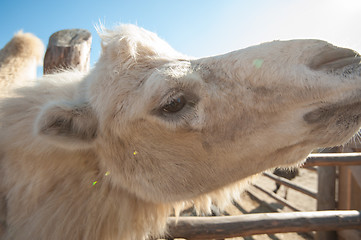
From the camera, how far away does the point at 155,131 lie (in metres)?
1.48

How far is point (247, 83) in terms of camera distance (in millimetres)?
1326

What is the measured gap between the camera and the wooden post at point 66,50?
2.81 metres

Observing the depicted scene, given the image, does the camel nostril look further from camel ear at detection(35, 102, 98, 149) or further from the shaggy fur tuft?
the shaggy fur tuft

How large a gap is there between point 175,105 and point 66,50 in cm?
214

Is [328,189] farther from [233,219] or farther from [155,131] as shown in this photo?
Result: [155,131]

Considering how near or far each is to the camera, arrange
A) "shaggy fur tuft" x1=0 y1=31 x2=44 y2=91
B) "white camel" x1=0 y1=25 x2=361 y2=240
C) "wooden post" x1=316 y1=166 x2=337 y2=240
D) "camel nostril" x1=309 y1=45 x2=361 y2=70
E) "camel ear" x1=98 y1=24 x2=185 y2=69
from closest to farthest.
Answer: "camel nostril" x1=309 y1=45 x2=361 y2=70 → "white camel" x1=0 y1=25 x2=361 y2=240 → "camel ear" x1=98 y1=24 x2=185 y2=69 → "shaggy fur tuft" x1=0 y1=31 x2=44 y2=91 → "wooden post" x1=316 y1=166 x2=337 y2=240

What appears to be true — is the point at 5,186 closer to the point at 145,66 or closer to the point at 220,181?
the point at 145,66

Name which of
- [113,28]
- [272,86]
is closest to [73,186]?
[113,28]

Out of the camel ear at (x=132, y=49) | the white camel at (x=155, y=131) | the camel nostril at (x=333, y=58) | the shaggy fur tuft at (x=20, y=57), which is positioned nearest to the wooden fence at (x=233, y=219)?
the white camel at (x=155, y=131)

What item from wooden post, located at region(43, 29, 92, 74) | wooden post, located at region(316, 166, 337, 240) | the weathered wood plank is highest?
wooden post, located at region(43, 29, 92, 74)

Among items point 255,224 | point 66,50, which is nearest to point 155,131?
point 255,224

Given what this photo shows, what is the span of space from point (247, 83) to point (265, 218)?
1406 mm

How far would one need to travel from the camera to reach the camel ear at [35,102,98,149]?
141 cm

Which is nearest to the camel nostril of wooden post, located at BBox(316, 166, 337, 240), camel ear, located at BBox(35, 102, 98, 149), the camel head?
the camel head
